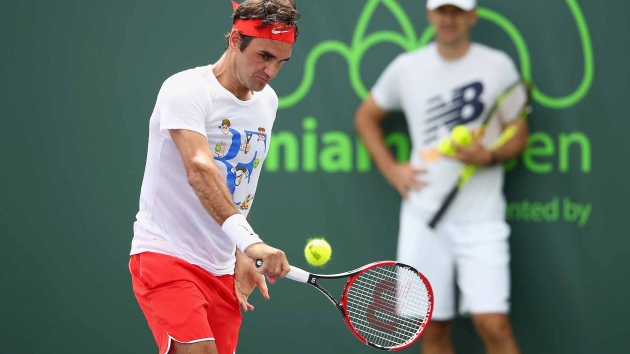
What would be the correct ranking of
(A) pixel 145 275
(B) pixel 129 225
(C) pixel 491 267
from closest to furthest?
1. (A) pixel 145 275
2. (C) pixel 491 267
3. (B) pixel 129 225

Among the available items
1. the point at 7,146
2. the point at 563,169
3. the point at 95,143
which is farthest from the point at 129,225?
the point at 563,169

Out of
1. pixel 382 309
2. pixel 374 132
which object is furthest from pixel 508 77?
pixel 382 309

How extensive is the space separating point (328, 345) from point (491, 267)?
2.86 ft

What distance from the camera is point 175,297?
2.74m

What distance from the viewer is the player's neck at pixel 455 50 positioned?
4207 millimetres

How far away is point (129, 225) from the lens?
4512 mm

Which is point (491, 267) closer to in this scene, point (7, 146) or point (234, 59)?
point (234, 59)

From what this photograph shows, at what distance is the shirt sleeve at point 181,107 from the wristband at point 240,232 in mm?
309

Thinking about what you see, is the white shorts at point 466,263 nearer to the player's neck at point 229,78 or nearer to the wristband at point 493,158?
the wristband at point 493,158

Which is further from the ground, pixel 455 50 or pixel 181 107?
pixel 455 50

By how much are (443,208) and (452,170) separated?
0.18 m

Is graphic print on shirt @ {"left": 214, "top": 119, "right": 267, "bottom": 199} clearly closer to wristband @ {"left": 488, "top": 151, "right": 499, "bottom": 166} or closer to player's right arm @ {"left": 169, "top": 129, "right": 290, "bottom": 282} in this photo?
player's right arm @ {"left": 169, "top": 129, "right": 290, "bottom": 282}

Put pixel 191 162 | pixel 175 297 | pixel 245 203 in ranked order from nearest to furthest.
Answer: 1. pixel 191 162
2. pixel 175 297
3. pixel 245 203

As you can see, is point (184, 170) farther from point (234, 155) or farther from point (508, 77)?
point (508, 77)
